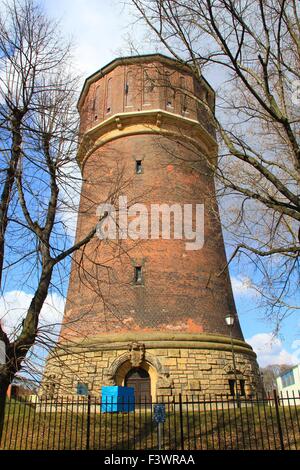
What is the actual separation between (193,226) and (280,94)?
881 centimetres

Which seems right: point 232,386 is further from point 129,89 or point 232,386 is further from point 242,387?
point 129,89

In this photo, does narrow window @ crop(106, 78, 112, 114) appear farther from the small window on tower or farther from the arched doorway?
the arched doorway

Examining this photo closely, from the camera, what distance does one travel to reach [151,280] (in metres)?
14.9

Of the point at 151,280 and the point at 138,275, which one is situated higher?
the point at 138,275

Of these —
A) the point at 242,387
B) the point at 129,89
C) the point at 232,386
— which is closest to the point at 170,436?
the point at 232,386

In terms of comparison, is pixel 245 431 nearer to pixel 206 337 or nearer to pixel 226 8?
pixel 206 337

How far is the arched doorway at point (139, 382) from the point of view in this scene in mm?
13672

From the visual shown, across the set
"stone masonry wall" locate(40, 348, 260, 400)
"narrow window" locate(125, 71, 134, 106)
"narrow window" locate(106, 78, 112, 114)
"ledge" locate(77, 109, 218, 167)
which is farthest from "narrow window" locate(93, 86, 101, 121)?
"stone masonry wall" locate(40, 348, 260, 400)

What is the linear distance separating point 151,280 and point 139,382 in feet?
11.3

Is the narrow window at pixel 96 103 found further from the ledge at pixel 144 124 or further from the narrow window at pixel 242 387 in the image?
the narrow window at pixel 242 387

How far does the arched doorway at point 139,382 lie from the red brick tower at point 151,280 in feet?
0.10
